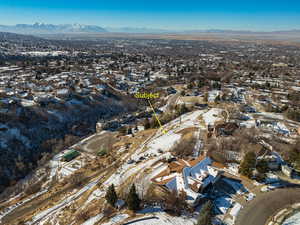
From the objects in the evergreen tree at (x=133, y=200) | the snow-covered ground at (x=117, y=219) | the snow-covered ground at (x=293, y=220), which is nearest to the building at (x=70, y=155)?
the snow-covered ground at (x=117, y=219)

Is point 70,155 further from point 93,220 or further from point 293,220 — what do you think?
point 293,220

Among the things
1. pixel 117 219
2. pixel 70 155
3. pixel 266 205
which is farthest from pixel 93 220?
pixel 70 155

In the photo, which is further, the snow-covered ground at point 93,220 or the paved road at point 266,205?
the snow-covered ground at point 93,220

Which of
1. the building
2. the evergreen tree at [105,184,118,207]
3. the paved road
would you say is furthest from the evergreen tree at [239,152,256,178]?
the building

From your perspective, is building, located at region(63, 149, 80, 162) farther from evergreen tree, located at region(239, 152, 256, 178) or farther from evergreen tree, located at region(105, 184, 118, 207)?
evergreen tree, located at region(239, 152, 256, 178)

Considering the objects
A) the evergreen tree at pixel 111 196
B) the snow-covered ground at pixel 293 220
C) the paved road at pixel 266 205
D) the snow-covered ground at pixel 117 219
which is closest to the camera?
the snow-covered ground at pixel 293 220

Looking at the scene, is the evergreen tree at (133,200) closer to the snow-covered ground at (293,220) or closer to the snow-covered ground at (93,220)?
Result: the snow-covered ground at (93,220)
